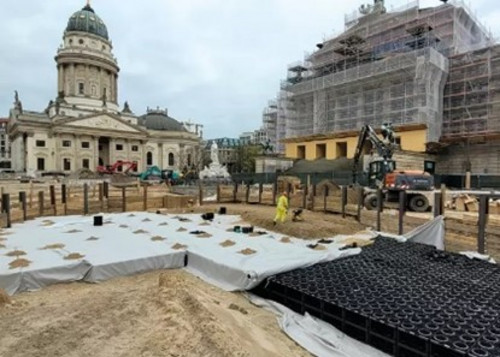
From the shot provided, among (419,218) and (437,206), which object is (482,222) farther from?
(419,218)

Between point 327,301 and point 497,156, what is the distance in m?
27.9

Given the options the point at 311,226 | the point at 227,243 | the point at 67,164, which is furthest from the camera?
the point at 67,164

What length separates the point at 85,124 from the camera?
5819 cm

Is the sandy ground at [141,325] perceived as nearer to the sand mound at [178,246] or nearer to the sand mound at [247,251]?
the sand mound at [247,251]

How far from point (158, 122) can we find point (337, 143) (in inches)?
1930

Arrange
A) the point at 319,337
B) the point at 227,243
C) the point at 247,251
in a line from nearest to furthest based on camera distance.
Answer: the point at 319,337, the point at 247,251, the point at 227,243

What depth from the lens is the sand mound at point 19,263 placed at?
22.6 feet

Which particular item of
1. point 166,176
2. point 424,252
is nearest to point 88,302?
point 424,252

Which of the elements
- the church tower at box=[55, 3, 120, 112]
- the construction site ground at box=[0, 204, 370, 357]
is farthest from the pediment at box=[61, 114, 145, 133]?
the construction site ground at box=[0, 204, 370, 357]

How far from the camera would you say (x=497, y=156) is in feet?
87.8

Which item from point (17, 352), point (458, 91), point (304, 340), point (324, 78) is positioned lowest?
Result: point (304, 340)

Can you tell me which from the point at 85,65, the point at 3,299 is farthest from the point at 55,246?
the point at 85,65

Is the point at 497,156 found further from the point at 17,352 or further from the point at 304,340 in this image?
the point at 17,352

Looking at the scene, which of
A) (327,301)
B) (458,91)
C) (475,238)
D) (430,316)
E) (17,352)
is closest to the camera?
(17,352)
